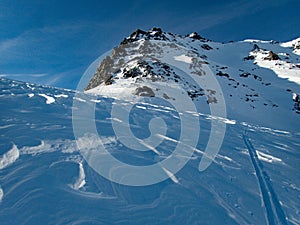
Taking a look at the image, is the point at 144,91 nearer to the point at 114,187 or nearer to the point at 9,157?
the point at 9,157

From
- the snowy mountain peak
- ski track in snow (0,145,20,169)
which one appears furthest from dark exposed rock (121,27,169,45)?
ski track in snow (0,145,20,169)

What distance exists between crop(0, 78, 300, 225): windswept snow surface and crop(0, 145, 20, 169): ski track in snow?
1 cm

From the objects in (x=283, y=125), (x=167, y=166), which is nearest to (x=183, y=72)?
(x=283, y=125)

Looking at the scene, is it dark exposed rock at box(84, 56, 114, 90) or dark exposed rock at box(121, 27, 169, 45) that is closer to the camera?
dark exposed rock at box(84, 56, 114, 90)

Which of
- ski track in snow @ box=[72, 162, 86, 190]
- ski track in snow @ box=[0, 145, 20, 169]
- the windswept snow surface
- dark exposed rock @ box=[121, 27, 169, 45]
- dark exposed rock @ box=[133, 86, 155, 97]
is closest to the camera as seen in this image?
the windswept snow surface

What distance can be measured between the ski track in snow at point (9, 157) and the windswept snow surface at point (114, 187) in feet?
0.05

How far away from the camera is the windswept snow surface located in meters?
3.07

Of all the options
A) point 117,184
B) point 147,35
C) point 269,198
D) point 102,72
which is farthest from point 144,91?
point 147,35

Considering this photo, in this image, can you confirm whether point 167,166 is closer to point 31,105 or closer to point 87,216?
point 87,216

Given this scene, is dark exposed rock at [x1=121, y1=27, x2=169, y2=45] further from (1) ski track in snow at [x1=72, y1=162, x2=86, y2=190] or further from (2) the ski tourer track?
(1) ski track in snow at [x1=72, y1=162, x2=86, y2=190]

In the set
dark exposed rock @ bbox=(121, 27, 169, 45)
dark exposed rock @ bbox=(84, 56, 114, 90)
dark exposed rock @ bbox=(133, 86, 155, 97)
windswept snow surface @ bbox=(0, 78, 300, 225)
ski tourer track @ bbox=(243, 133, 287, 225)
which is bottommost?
ski tourer track @ bbox=(243, 133, 287, 225)

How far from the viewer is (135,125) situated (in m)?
7.84

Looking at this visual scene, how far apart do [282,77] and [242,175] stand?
5038cm

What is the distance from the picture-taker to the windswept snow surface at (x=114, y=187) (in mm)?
3070
